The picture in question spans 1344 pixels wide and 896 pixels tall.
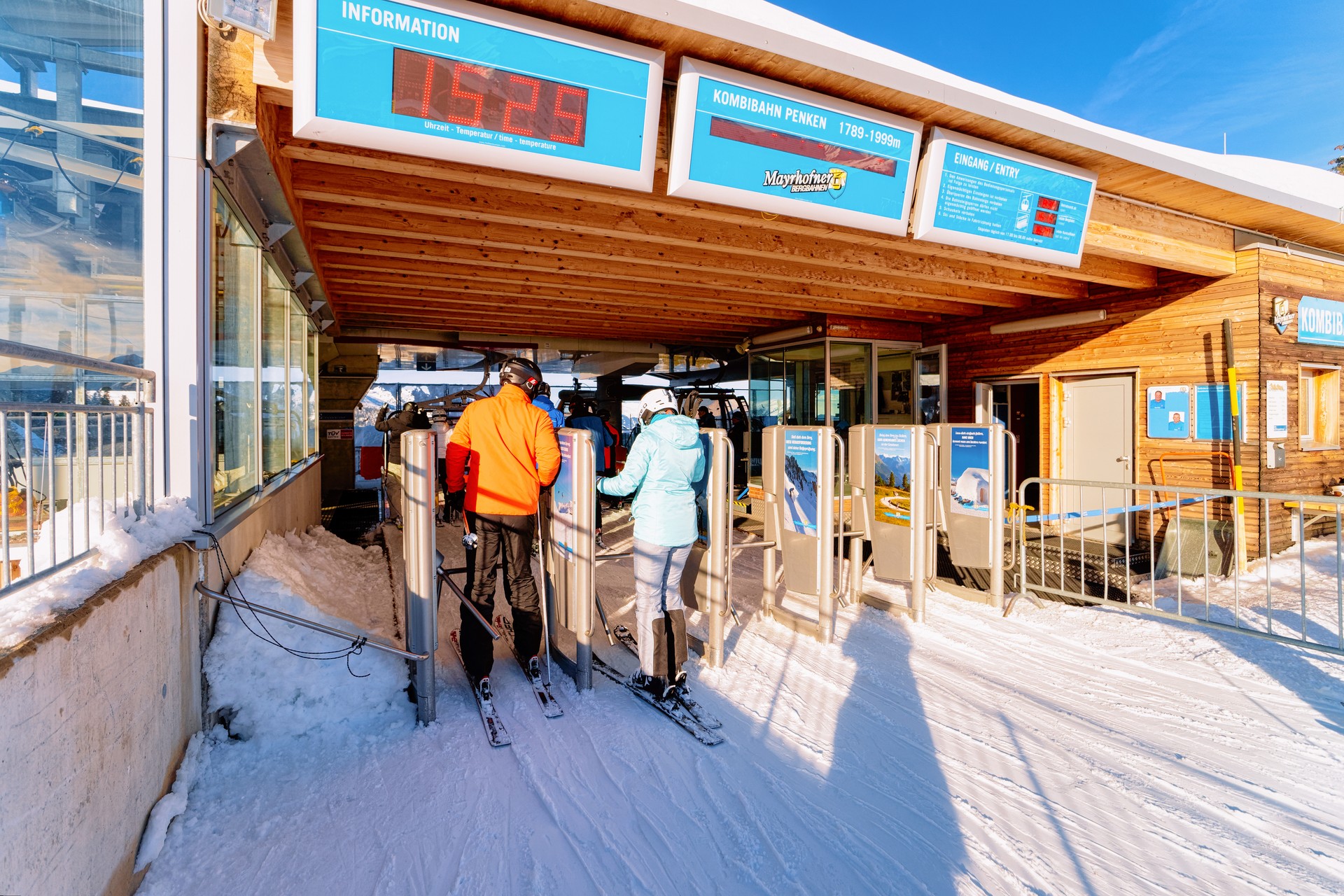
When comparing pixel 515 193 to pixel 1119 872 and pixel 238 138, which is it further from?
pixel 1119 872

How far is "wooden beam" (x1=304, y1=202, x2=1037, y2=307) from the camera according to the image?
546 centimetres

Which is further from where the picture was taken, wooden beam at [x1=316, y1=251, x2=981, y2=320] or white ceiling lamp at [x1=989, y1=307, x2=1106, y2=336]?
white ceiling lamp at [x1=989, y1=307, x2=1106, y2=336]

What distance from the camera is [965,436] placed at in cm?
582

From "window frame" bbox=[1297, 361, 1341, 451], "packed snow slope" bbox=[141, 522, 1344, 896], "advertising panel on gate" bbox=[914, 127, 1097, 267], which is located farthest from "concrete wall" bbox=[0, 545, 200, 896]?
"window frame" bbox=[1297, 361, 1341, 451]

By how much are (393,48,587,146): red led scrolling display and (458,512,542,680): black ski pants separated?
2195mm

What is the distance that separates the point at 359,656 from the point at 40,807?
1.89 metres

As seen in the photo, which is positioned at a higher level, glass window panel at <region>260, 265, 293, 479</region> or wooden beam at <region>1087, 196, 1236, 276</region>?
wooden beam at <region>1087, 196, 1236, 276</region>

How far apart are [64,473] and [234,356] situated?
2017mm

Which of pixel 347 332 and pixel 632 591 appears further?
pixel 347 332

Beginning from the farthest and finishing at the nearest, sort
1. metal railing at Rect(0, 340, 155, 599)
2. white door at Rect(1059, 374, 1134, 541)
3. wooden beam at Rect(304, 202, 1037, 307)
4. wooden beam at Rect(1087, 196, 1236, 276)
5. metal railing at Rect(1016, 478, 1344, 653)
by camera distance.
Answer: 1. white door at Rect(1059, 374, 1134, 541)
2. wooden beam at Rect(1087, 196, 1236, 276)
3. wooden beam at Rect(304, 202, 1037, 307)
4. metal railing at Rect(1016, 478, 1344, 653)
5. metal railing at Rect(0, 340, 155, 599)

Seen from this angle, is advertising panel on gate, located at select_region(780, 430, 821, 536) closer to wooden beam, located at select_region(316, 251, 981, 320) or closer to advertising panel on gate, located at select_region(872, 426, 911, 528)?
advertising panel on gate, located at select_region(872, 426, 911, 528)

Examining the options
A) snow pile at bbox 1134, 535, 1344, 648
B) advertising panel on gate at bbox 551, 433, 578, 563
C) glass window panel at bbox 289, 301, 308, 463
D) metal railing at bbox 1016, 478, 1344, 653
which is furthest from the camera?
glass window panel at bbox 289, 301, 308, 463

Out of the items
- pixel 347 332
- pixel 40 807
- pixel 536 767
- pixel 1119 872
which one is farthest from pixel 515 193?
pixel 347 332

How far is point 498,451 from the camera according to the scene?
3561 millimetres
